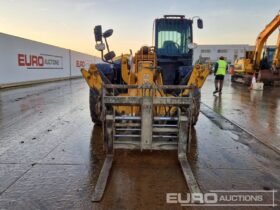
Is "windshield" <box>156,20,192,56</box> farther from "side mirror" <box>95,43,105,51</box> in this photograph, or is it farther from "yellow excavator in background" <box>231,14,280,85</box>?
"yellow excavator in background" <box>231,14,280,85</box>

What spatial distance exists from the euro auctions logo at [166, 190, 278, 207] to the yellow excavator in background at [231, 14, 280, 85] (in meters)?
15.0

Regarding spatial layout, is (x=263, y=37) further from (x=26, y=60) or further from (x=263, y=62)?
(x=26, y=60)

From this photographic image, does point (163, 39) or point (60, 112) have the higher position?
point (163, 39)

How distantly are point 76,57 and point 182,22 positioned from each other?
74.1 ft

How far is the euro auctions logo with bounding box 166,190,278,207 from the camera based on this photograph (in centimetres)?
268

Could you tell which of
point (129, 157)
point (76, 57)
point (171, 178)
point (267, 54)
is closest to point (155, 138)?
point (129, 157)

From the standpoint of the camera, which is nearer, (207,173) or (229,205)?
(229,205)

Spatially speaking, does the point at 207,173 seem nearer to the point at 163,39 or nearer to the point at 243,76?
the point at 163,39

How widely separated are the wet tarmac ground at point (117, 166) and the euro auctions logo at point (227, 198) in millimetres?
67

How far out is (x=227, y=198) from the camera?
2781 millimetres

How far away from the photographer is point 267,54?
63.0ft

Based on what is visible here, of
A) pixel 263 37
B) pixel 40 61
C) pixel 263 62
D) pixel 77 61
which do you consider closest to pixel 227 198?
pixel 263 37

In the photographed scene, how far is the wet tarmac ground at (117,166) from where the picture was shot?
8.92 ft

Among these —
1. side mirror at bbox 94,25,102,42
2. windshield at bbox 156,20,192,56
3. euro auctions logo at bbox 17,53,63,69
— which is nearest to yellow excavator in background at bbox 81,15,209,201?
side mirror at bbox 94,25,102,42
